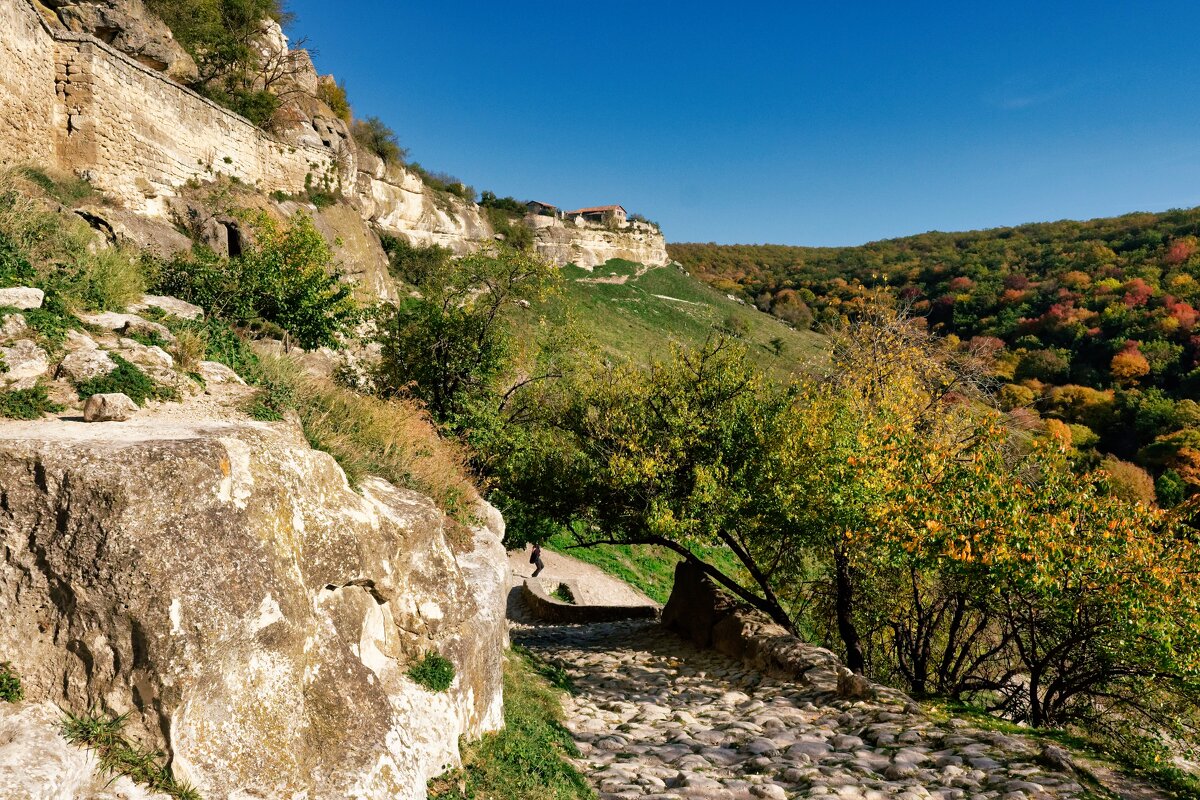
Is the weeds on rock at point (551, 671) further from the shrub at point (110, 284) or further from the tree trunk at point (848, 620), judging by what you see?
the shrub at point (110, 284)

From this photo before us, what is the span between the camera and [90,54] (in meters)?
19.4

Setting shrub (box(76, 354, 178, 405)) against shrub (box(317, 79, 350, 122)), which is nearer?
shrub (box(76, 354, 178, 405))

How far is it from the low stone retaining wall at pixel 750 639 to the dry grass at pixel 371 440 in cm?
630

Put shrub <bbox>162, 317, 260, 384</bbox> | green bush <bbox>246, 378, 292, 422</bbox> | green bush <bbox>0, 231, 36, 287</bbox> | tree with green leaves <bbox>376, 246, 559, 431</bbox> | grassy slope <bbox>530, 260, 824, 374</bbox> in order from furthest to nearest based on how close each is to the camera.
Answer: grassy slope <bbox>530, 260, 824, 374</bbox> → tree with green leaves <bbox>376, 246, 559, 431</bbox> → shrub <bbox>162, 317, 260, 384</bbox> → green bush <bbox>0, 231, 36, 287</bbox> → green bush <bbox>246, 378, 292, 422</bbox>

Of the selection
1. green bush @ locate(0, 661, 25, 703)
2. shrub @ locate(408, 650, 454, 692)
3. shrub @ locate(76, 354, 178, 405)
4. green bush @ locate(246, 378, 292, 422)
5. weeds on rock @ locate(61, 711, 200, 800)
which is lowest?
shrub @ locate(408, 650, 454, 692)

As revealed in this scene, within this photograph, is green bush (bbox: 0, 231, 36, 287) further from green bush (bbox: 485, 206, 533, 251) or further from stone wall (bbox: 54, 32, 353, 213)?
green bush (bbox: 485, 206, 533, 251)

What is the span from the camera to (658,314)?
59312 millimetres

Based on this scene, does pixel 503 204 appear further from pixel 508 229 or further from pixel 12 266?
pixel 12 266

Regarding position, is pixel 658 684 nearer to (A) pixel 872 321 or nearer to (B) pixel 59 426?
(B) pixel 59 426

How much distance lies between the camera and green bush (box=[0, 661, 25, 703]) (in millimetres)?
4043

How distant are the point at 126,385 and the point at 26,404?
0.87 meters

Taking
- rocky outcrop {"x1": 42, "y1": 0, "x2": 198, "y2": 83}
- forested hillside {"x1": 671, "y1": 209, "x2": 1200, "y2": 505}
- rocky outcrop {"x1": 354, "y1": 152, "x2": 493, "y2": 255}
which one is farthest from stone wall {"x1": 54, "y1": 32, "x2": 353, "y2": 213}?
forested hillside {"x1": 671, "y1": 209, "x2": 1200, "y2": 505}

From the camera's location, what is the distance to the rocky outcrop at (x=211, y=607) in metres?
4.25

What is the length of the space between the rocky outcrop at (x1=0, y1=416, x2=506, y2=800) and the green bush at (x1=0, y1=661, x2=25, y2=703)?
0.06 m
